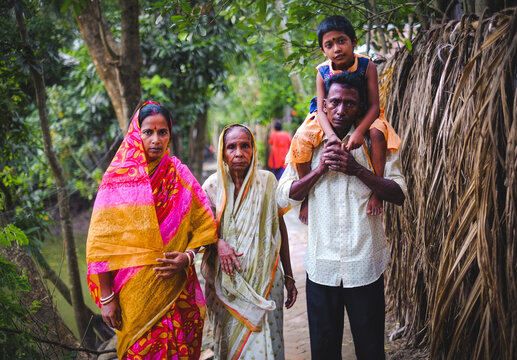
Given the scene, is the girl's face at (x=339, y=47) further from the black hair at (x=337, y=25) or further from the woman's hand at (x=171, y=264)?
the woman's hand at (x=171, y=264)

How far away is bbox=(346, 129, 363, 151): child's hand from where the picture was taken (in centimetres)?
205

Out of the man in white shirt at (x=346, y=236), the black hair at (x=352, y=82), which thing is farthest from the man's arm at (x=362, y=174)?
the black hair at (x=352, y=82)

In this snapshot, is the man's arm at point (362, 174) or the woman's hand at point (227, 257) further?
the woman's hand at point (227, 257)

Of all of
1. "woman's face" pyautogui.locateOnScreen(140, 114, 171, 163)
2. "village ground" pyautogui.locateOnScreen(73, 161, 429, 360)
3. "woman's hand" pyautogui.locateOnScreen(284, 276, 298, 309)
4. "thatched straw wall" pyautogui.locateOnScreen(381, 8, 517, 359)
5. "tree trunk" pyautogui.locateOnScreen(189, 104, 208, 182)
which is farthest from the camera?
"tree trunk" pyautogui.locateOnScreen(189, 104, 208, 182)

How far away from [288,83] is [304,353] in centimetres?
1075

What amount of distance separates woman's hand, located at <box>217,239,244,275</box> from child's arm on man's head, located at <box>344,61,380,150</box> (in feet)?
3.06

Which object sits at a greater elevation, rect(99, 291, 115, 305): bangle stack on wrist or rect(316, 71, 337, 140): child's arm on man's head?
rect(316, 71, 337, 140): child's arm on man's head

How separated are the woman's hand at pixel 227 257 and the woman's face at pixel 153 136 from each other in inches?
26.0

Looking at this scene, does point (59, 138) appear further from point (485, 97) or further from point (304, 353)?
point (485, 97)

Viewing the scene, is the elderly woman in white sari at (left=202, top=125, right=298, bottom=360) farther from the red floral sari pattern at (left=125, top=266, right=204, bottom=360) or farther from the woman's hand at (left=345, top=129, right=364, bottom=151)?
the woman's hand at (left=345, top=129, right=364, bottom=151)

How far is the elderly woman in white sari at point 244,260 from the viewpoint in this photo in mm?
2484

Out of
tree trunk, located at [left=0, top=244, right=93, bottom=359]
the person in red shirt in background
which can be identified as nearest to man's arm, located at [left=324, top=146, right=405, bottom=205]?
tree trunk, located at [left=0, top=244, right=93, bottom=359]

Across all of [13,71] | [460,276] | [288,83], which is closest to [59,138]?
[13,71]

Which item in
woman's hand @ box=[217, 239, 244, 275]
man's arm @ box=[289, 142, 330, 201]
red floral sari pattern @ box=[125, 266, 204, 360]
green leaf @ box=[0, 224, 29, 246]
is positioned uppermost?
man's arm @ box=[289, 142, 330, 201]
